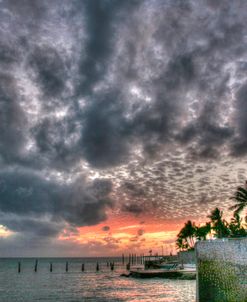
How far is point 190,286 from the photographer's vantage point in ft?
160

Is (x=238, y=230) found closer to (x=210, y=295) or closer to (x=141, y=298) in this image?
(x=141, y=298)

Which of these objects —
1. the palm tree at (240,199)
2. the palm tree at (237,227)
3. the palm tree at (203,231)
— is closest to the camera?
the palm tree at (240,199)

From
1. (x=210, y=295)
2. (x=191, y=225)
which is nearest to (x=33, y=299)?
(x=210, y=295)

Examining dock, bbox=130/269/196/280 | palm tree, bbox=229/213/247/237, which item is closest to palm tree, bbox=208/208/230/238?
palm tree, bbox=229/213/247/237

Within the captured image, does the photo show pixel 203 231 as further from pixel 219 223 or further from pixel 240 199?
pixel 240 199

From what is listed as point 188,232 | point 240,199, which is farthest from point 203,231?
point 240,199

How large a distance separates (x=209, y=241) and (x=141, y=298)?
56.6 feet

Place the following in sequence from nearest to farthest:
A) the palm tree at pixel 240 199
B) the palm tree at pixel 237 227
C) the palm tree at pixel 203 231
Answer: the palm tree at pixel 240 199 < the palm tree at pixel 237 227 < the palm tree at pixel 203 231

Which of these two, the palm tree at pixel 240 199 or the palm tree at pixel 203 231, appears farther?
the palm tree at pixel 203 231

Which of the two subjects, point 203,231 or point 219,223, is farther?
point 203,231

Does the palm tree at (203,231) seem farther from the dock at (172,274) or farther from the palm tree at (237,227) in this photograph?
the dock at (172,274)

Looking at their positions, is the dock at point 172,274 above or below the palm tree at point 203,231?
below

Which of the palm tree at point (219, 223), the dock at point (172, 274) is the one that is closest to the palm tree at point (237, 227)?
the palm tree at point (219, 223)

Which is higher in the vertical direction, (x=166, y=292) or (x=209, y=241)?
(x=209, y=241)
